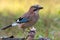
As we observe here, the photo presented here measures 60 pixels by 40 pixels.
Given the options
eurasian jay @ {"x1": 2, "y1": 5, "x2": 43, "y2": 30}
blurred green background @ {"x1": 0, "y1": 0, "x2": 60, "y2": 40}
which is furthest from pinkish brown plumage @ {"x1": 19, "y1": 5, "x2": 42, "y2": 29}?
blurred green background @ {"x1": 0, "y1": 0, "x2": 60, "y2": 40}

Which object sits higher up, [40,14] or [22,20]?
[40,14]

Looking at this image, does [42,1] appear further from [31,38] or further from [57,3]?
[31,38]

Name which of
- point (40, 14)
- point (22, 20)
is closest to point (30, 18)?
point (22, 20)

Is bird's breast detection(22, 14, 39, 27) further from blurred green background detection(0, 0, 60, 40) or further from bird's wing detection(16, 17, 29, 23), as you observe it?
blurred green background detection(0, 0, 60, 40)

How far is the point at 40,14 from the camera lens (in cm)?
1065

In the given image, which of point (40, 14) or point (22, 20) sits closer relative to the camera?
point (22, 20)

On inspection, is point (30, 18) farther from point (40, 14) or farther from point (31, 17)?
point (40, 14)

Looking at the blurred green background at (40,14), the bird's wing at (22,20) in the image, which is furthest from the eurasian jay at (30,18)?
the blurred green background at (40,14)

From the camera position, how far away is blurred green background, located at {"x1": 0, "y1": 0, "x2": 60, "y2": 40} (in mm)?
8836

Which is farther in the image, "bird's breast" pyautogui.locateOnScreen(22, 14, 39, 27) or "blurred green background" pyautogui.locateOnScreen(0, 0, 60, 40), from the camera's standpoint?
"blurred green background" pyautogui.locateOnScreen(0, 0, 60, 40)

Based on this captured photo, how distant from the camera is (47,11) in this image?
10547 millimetres

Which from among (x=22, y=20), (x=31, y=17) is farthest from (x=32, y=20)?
(x=22, y=20)

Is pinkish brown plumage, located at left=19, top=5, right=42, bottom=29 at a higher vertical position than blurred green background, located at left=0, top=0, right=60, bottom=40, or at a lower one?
lower

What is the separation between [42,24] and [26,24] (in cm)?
268
